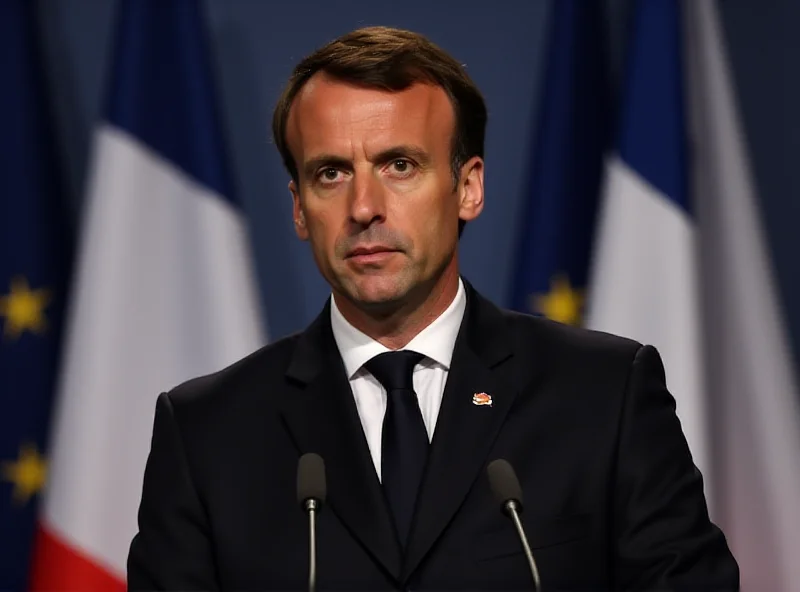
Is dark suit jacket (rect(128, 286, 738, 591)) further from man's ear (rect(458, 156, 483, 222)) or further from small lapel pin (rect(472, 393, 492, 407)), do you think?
man's ear (rect(458, 156, 483, 222))

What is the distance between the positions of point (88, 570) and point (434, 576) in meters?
1.56

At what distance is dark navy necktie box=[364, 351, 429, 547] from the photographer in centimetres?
188

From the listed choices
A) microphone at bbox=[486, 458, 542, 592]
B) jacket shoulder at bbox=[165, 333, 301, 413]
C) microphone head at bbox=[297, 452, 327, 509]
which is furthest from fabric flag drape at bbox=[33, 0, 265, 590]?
microphone at bbox=[486, 458, 542, 592]

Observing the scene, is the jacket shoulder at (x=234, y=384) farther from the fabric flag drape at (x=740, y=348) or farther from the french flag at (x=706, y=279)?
the fabric flag drape at (x=740, y=348)

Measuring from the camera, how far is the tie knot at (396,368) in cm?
198

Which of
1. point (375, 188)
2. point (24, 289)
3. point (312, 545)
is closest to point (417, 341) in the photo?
point (375, 188)

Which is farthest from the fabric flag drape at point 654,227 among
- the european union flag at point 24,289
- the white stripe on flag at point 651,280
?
the european union flag at point 24,289

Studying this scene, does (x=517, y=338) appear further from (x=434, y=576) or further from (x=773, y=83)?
(x=773, y=83)

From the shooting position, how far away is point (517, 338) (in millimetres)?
2100

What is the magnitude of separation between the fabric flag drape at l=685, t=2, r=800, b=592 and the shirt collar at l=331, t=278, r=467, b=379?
48.0 inches

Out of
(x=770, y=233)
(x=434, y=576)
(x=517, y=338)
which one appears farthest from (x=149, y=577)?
(x=770, y=233)

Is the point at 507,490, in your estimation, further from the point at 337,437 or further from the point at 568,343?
the point at 568,343

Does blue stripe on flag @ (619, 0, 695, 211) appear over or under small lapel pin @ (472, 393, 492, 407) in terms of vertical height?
over

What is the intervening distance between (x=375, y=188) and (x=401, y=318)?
239 mm
